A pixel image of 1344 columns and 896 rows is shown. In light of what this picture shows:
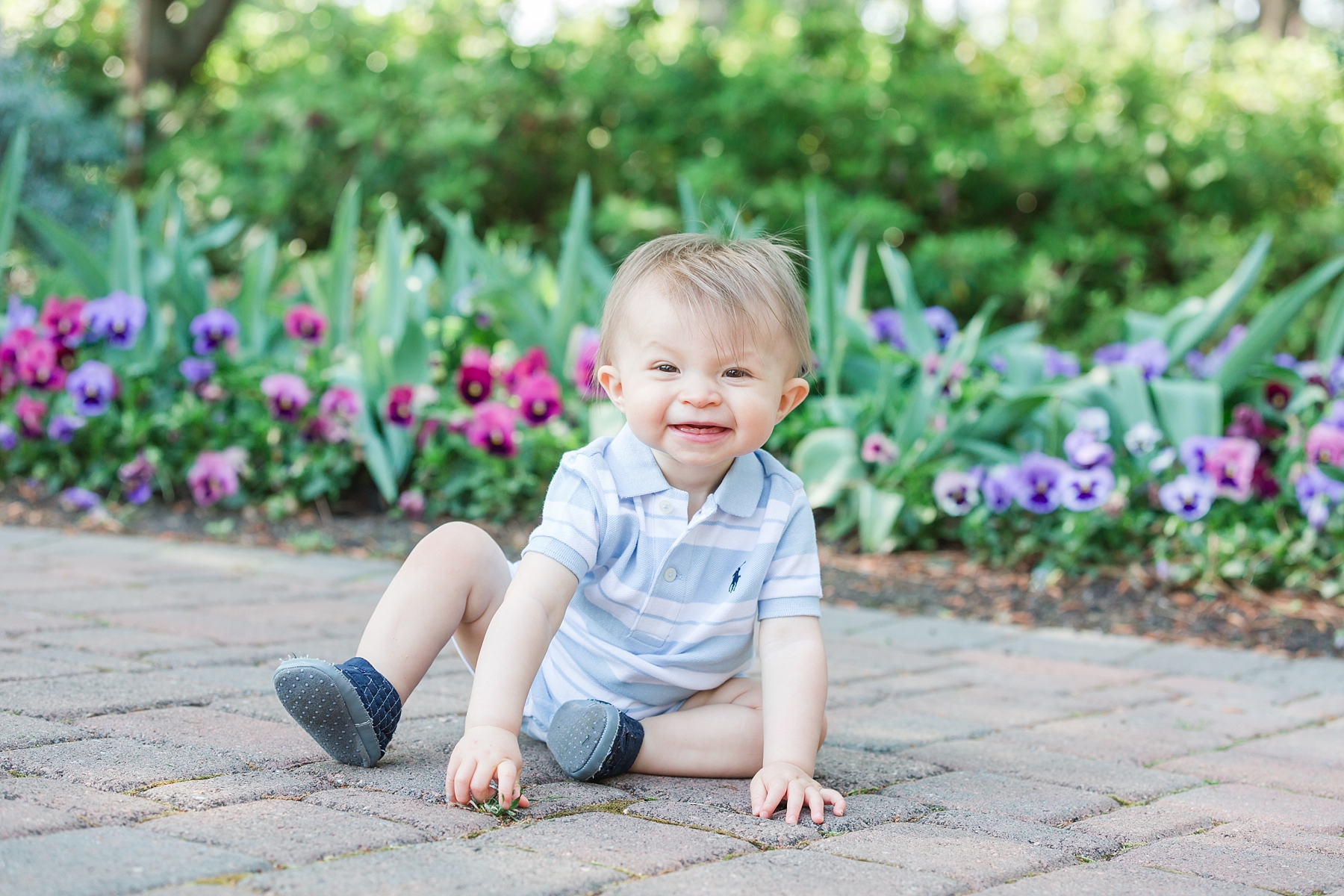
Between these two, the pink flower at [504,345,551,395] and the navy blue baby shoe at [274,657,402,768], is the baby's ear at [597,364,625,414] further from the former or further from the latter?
the pink flower at [504,345,551,395]

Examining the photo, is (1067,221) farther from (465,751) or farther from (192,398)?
(465,751)

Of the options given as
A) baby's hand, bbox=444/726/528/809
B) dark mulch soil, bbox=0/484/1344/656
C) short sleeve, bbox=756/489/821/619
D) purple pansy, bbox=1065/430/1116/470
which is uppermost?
purple pansy, bbox=1065/430/1116/470

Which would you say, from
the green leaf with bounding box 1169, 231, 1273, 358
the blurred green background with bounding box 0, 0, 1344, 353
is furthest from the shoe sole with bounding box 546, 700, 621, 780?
the blurred green background with bounding box 0, 0, 1344, 353

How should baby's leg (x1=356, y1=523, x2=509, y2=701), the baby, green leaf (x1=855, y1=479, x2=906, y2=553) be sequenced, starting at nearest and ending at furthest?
the baby, baby's leg (x1=356, y1=523, x2=509, y2=701), green leaf (x1=855, y1=479, x2=906, y2=553)

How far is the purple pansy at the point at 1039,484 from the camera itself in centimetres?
367

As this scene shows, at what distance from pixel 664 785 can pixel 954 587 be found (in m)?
2.00

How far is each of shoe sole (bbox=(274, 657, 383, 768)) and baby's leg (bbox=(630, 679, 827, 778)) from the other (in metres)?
0.38

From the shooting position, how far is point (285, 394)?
13.7 feet

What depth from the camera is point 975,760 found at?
2039 mm

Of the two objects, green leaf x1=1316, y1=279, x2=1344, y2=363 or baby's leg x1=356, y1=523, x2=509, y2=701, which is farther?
green leaf x1=1316, y1=279, x2=1344, y2=363

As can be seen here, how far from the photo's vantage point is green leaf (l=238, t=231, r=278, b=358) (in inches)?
185

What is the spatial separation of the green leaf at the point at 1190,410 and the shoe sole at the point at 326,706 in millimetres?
2777

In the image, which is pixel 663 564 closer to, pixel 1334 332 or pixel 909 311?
pixel 909 311

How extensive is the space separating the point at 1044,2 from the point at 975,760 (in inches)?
1000
